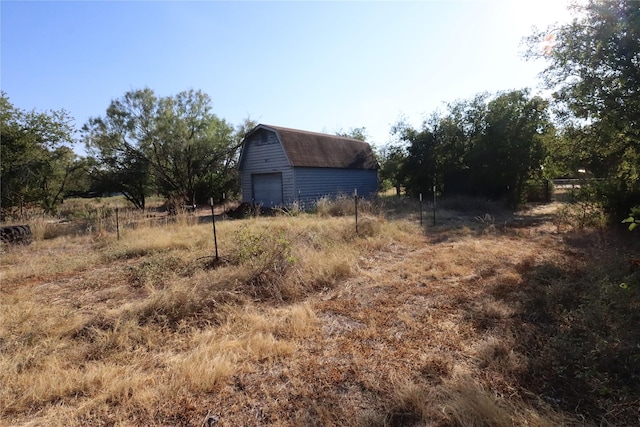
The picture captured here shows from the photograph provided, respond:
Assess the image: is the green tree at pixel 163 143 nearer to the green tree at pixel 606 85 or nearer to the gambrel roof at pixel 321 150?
the gambrel roof at pixel 321 150

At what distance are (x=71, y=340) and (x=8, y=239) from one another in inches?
279

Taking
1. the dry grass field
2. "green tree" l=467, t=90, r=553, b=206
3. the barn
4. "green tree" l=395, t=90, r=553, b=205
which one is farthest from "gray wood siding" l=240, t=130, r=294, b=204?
the dry grass field

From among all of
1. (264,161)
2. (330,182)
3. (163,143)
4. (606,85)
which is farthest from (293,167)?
(606,85)

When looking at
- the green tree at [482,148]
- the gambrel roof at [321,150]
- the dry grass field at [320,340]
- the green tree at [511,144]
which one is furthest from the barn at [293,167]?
the dry grass field at [320,340]

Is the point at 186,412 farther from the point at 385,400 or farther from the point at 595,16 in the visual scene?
the point at 595,16

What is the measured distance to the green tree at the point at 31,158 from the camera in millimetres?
13656

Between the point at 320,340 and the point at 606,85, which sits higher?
the point at 606,85

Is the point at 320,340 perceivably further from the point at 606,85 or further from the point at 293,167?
the point at 293,167

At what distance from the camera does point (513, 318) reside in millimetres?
3635

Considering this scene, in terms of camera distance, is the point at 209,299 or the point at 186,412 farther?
the point at 209,299

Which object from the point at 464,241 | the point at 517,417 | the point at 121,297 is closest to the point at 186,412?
the point at 517,417

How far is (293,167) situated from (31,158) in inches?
453

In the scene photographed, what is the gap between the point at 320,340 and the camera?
327cm

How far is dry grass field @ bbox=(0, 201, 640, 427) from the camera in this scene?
7.36ft
